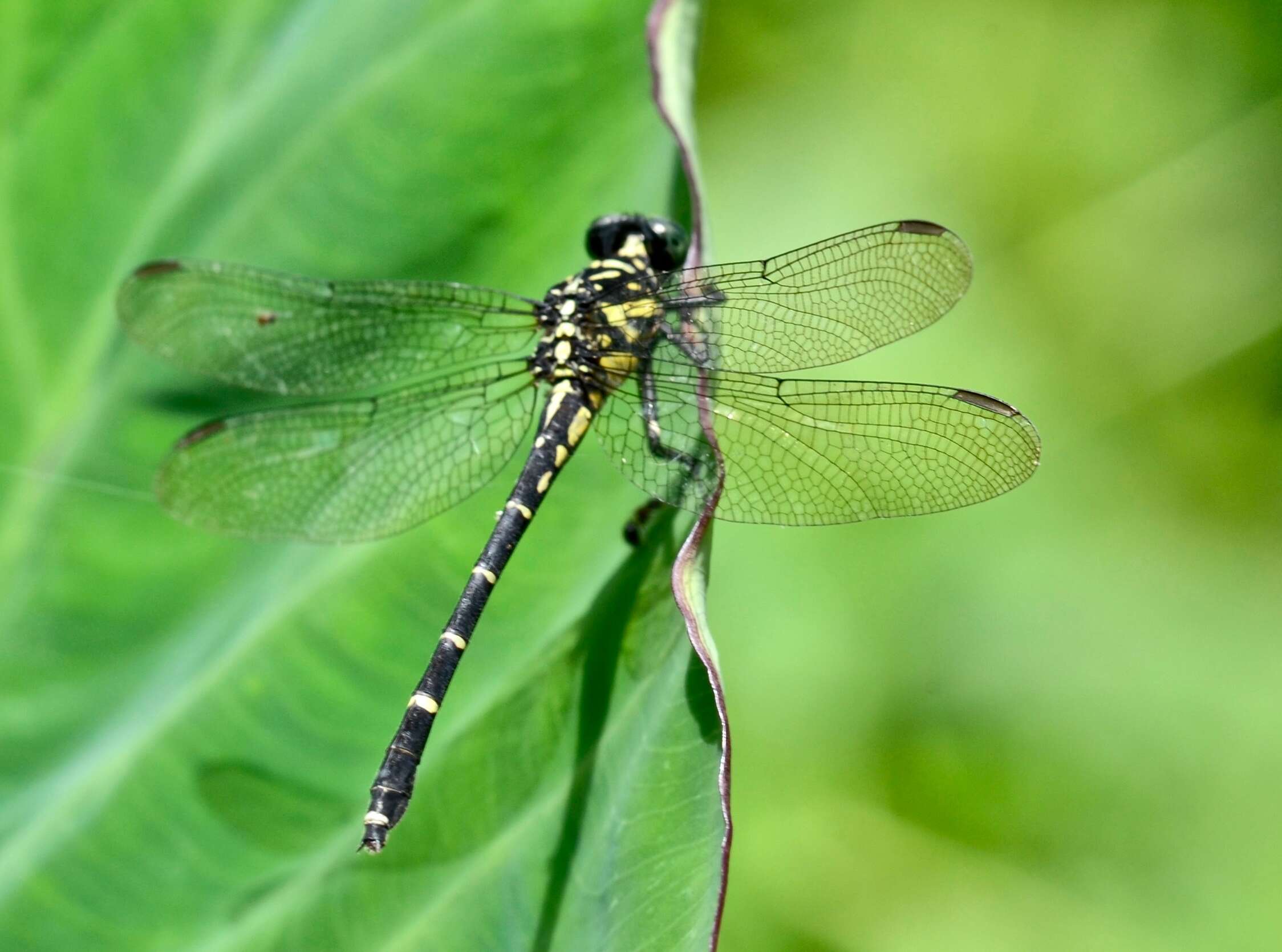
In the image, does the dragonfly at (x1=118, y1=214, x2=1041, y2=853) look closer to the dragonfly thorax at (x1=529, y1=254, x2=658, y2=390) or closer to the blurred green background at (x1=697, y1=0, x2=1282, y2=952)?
the dragonfly thorax at (x1=529, y1=254, x2=658, y2=390)

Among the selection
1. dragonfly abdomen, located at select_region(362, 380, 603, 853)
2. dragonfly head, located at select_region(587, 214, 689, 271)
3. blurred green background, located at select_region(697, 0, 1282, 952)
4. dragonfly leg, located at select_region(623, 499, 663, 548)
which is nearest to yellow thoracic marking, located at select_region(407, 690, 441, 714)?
dragonfly abdomen, located at select_region(362, 380, 603, 853)

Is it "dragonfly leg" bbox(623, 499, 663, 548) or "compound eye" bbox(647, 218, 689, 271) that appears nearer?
"dragonfly leg" bbox(623, 499, 663, 548)

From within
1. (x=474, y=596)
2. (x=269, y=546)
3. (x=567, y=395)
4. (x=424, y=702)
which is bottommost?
(x=424, y=702)

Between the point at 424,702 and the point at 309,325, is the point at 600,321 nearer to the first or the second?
the point at 309,325

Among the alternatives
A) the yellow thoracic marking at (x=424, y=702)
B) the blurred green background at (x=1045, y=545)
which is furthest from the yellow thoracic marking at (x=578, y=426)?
the blurred green background at (x=1045, y=545)

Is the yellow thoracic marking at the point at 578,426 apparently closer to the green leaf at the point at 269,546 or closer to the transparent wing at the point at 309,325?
the green leaf at the point at 269,546

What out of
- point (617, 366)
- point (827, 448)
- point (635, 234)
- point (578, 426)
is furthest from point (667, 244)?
point (827, 448)
